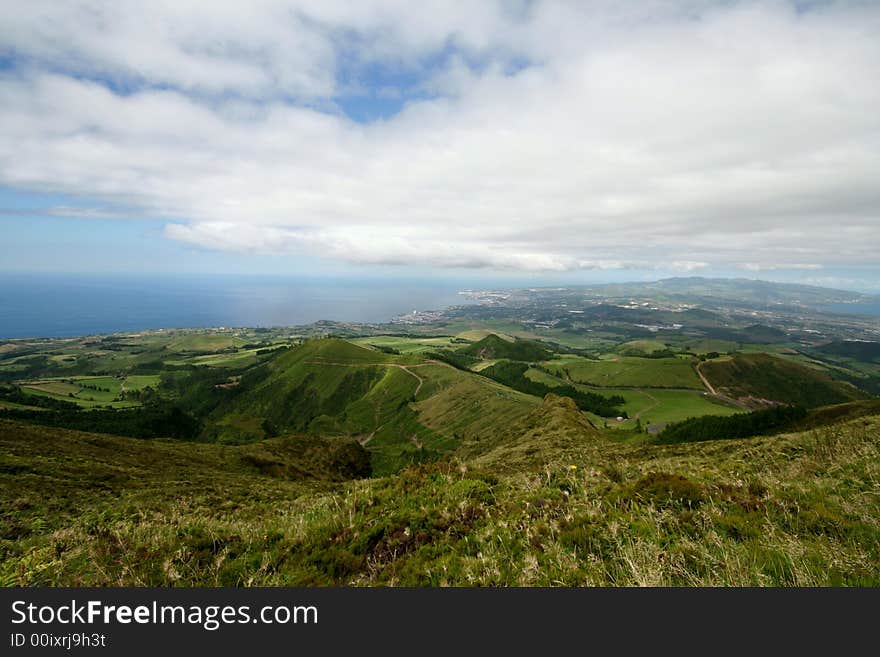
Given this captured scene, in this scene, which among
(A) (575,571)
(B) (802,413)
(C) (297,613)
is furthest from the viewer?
(B) (802,413)

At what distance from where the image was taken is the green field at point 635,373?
150 metres

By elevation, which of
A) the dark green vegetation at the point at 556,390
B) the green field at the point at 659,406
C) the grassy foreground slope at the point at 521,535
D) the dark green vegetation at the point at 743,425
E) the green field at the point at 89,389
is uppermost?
the grassy foreground slope at the point at 521,535

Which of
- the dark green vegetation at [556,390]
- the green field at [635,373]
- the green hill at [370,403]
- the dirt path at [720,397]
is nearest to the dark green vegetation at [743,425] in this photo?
the green hill at [370,403]

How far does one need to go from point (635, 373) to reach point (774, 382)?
2212 inches

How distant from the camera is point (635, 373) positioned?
536ft

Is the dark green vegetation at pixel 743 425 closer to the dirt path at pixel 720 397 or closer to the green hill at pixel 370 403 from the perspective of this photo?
the green hill at pixel 370 403

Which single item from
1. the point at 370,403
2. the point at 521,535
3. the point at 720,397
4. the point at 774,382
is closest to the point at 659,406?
the point at 720,397

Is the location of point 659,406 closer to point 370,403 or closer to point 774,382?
point 774,382

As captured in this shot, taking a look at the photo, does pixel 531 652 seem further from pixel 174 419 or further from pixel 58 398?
pixel 58 398

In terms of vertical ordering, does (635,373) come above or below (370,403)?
above

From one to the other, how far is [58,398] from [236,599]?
214 meters

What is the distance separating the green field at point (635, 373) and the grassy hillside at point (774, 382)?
9.57m

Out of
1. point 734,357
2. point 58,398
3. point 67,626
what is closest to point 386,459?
point 67,626

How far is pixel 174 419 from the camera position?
373 feet
